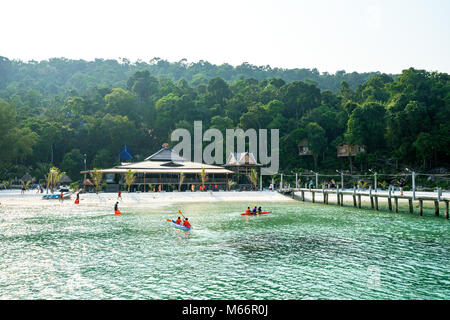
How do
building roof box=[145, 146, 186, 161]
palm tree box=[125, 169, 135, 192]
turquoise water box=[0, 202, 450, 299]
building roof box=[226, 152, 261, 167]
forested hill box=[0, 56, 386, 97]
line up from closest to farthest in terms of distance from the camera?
1. turquoise water box=[0, 202, 450, 299]
2. palm tree box=[125, 169, 135, 192]
3. building roof box=[226, 152, 261, 167]
4. building roof box=[145, 146, 186, 161]
5. forested hill box=[0, 56, 386, 97]

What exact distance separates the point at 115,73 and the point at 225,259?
546 ft

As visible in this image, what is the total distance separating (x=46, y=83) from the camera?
6019 inches

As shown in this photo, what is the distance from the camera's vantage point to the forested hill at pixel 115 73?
145375 millimetres

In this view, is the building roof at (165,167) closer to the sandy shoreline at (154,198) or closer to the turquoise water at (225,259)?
the sandy shoreline at (154,198)

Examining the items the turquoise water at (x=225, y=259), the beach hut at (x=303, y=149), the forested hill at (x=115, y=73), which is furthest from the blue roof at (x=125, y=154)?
the forested hill at (x=115, y=73)

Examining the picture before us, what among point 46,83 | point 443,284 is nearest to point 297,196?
point 443,284

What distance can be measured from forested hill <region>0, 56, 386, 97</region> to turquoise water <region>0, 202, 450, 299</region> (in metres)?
120

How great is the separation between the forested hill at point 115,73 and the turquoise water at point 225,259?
→ 392 feet

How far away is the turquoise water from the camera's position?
1241 cm

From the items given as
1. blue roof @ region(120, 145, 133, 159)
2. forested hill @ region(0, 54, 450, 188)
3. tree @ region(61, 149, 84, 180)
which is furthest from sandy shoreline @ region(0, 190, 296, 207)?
blue roof @ region(120, 145, 133, 159)

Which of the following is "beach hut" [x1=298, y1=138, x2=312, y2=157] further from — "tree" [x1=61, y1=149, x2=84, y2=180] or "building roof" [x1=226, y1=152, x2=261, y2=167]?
"tree" [x1=61, y1=149, x2=84, y2=180]

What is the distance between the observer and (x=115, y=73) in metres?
170
